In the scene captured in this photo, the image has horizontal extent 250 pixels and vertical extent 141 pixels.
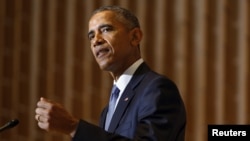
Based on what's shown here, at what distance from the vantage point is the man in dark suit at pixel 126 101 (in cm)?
168

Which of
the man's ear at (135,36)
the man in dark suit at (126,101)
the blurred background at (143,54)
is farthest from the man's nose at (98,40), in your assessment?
the blurred background at (143,54)

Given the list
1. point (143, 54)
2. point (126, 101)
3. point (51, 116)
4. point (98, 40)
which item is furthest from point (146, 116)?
point (143, 54)

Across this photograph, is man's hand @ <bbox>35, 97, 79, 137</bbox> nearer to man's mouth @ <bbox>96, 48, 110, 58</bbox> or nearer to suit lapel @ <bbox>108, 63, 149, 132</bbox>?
suit lapel @ <bbox>108, 63, 149, 132</bbox>

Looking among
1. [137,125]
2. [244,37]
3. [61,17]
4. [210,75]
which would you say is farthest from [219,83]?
[137,125]

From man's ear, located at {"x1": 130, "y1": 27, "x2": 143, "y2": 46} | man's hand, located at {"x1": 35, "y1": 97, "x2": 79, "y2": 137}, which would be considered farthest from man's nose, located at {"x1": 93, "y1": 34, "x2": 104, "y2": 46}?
man's hand, located at {"x1": 35, "y1": 97, "x2": 79, "y2": 137}

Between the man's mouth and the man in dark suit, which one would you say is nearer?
the man in dark suit

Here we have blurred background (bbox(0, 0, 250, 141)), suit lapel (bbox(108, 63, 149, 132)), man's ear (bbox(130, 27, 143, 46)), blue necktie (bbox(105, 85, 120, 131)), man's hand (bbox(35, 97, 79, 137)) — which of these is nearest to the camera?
man's hand (bbox(35, 97, 79, 137))

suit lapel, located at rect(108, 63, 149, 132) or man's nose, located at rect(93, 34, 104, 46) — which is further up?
man's nose, located at rect(93, 34, 104, 46)

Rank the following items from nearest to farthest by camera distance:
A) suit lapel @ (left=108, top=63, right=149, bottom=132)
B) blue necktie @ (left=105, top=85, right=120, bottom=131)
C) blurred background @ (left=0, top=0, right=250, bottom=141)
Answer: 1. suit lapel @ (left=108, top=63, right=149, bottom=132)
2. blue necktie @ (left=105, top=85, right=120, bottom=131)
3. blurred background @ (left=0, top=0, right=250, bottom=141)

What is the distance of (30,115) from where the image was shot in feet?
13.7

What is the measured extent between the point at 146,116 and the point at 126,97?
8.2 inches

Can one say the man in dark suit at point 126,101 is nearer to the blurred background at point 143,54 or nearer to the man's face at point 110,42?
the man's face at point 110,42

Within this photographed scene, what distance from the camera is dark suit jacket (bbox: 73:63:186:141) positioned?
171 cm

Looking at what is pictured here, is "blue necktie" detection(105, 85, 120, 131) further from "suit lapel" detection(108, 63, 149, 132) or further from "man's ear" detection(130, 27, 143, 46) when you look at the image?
"man's ear" detection(130, 27, 143, 46)
